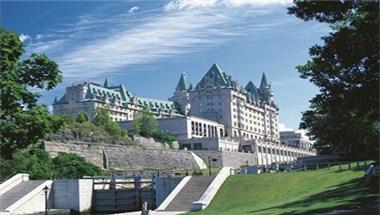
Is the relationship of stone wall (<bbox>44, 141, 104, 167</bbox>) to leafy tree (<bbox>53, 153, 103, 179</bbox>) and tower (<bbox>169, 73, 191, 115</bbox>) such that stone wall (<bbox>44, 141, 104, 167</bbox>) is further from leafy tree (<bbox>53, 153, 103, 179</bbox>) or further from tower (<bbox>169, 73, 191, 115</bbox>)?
tower (<bbox>169, 73, 191, 115</bbox>)

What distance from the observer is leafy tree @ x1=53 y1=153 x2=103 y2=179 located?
61.9 metres

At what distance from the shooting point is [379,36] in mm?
15680

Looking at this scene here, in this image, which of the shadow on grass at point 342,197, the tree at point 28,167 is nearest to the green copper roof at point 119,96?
the tree at point 28,167

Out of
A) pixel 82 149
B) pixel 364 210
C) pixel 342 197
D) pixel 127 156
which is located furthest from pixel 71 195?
pixel 127 156

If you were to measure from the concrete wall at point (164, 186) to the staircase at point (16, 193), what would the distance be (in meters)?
9.34

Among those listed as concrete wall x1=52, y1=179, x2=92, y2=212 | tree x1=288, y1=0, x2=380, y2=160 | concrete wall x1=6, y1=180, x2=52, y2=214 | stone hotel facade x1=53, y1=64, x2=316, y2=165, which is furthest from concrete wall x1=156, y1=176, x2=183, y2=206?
stone hotel facade x1=53, y1=64, x2=316, y2=165

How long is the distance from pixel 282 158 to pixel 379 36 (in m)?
125

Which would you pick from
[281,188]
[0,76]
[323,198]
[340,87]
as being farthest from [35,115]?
[281,188]

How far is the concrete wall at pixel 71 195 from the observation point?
43.7m

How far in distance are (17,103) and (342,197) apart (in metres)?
13.1

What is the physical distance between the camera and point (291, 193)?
30.3 meters

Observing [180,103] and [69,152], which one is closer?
[69,152]

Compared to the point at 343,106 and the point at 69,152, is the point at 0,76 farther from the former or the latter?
the point at 69,152

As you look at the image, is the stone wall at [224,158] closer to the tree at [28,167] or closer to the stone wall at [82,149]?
the stone wall at [82,149]
